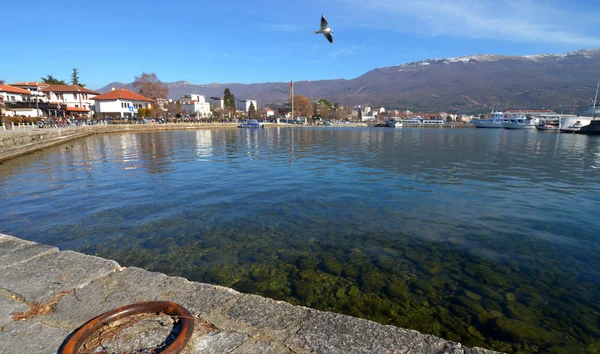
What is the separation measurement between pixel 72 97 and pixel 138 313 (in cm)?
9464

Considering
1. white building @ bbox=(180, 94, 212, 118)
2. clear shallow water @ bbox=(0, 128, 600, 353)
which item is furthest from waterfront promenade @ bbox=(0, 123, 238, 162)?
white building @ bbox=(180, 94, 212, 118)

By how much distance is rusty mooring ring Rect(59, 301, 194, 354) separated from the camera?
2385 mm

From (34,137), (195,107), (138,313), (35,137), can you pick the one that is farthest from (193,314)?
(195,107)

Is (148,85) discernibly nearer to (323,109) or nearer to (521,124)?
(323,109)

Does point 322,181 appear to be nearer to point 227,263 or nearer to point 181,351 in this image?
point 227,263

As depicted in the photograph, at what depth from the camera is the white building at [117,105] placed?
72.8 m

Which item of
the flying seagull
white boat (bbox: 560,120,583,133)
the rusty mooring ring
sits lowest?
the rusty mooring ring

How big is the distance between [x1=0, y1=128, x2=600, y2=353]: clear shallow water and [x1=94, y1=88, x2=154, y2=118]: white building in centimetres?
6822

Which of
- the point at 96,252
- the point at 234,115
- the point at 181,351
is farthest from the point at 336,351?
the point at 234,115

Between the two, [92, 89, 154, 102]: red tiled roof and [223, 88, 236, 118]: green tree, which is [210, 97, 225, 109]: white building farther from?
[92, 89, 154, 102]: red tiled roof

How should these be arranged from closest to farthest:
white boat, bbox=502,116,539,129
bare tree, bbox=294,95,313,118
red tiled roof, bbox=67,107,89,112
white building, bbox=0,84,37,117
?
white building, bbox=0,84,37,117
red tiled roof, bbox=67,107,89,112
white boat, bbox=502,116,539,129
bare tree, bbox=294,95,313,118

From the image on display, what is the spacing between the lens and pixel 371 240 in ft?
23.6

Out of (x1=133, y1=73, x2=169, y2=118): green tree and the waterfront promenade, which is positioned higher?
(x1=133, y1=73, x2=169, y2=118): green tree

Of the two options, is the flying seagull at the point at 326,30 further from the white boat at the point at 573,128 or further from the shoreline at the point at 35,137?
the white boat at the point at 573,128
